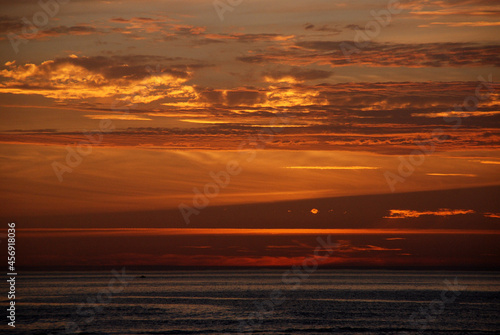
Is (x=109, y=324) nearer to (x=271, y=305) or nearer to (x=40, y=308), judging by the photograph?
(x=40, y=308)

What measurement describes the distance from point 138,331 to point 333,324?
26.5 meters

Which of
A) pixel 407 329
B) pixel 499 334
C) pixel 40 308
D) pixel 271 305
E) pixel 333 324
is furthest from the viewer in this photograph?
pixel 271 305

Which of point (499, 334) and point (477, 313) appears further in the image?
point (477, 313)

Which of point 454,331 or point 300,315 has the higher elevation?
point 300,315

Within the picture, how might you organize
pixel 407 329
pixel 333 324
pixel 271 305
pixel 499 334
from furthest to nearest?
1. pixel 271 305
2. pixel 333 324
3. pixel 407 329
4. pixel 499 334

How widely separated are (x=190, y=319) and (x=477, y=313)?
48.1 m

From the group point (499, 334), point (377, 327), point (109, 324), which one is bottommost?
point (499, 334)

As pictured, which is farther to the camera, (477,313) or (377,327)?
(477,313)

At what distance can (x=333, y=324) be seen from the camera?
8000 centimetres

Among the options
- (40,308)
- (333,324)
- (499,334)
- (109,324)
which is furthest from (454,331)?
(40,308)

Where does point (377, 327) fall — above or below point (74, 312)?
below

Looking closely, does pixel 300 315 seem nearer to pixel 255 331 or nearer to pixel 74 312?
pixel 255 331

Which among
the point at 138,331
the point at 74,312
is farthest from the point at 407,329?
the point at 74,312

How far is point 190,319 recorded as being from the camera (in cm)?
8494
